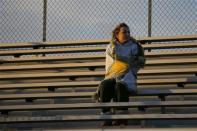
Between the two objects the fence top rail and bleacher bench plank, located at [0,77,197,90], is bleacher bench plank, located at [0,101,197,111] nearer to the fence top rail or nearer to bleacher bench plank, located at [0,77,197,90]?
bleacher bench plank, located at [0,77,197,90]

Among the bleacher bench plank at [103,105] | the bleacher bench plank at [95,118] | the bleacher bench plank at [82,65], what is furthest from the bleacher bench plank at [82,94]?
the bleacher bench plank at [82,65]

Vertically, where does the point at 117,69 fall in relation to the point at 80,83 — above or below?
above

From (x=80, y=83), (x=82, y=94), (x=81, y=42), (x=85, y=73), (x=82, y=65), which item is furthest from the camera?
(x=81, y=42)

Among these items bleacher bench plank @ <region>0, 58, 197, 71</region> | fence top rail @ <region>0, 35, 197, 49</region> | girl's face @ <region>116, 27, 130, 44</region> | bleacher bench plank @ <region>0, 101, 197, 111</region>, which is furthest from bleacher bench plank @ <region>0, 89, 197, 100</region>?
fence top rail @ <region>0, 35, 197, 49</region>

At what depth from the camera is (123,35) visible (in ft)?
19.5

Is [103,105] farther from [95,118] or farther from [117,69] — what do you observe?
[117,69]

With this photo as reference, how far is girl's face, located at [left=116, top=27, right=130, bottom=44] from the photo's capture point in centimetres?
592

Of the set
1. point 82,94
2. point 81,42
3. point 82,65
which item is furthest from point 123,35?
point 81,42

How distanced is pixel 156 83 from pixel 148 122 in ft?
2.23

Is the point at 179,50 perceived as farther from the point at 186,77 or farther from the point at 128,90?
the point at 128,90

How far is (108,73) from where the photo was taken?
19.7ft

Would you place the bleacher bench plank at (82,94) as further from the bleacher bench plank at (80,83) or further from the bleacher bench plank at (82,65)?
the bleacher bench plank at (82,65)

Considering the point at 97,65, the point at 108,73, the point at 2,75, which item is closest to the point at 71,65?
the point at 97,65

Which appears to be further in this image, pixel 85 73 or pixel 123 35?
pixel 85 73
